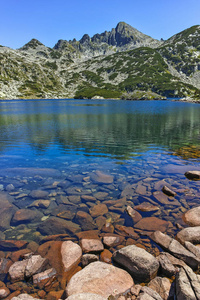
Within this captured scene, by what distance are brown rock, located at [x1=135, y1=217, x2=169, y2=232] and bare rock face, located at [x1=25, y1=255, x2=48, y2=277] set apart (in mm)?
5574

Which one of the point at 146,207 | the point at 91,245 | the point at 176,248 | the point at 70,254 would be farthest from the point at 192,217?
the point at 70,254

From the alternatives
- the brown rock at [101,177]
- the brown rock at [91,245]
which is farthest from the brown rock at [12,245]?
the brown rock at [101,177]

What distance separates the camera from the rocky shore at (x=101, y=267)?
622cm

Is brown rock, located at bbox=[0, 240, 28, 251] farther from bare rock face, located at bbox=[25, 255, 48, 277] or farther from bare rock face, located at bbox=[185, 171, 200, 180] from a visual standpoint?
bare rock face, located at bbox=[185, 171, 200, 180]

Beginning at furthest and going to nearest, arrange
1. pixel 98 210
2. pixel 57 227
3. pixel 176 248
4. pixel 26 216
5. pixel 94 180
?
pixel 94 180
pixel 98 210
pixel 26 216
pixel 57 227
pixel 176 248

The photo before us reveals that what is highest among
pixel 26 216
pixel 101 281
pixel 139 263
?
pixel 139 263

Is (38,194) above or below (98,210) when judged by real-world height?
above

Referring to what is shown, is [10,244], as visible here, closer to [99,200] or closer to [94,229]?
[94,229]

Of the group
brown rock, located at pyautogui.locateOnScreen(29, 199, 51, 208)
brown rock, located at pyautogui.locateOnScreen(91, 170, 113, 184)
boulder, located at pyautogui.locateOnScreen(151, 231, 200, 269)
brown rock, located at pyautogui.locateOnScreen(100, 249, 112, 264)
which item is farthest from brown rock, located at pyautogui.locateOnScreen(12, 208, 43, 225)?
boulder, located at pyautogui.locateOnScreen(151, 231, 200, 269)

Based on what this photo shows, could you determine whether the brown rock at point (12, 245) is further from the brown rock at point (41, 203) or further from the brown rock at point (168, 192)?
the brown rock at point (168, 192)

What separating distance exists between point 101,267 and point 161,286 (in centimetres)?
239

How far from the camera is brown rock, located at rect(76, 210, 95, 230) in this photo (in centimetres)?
1066

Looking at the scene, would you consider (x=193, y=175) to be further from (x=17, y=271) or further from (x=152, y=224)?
(x=17, y=271)

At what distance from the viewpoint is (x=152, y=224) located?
10656mm
